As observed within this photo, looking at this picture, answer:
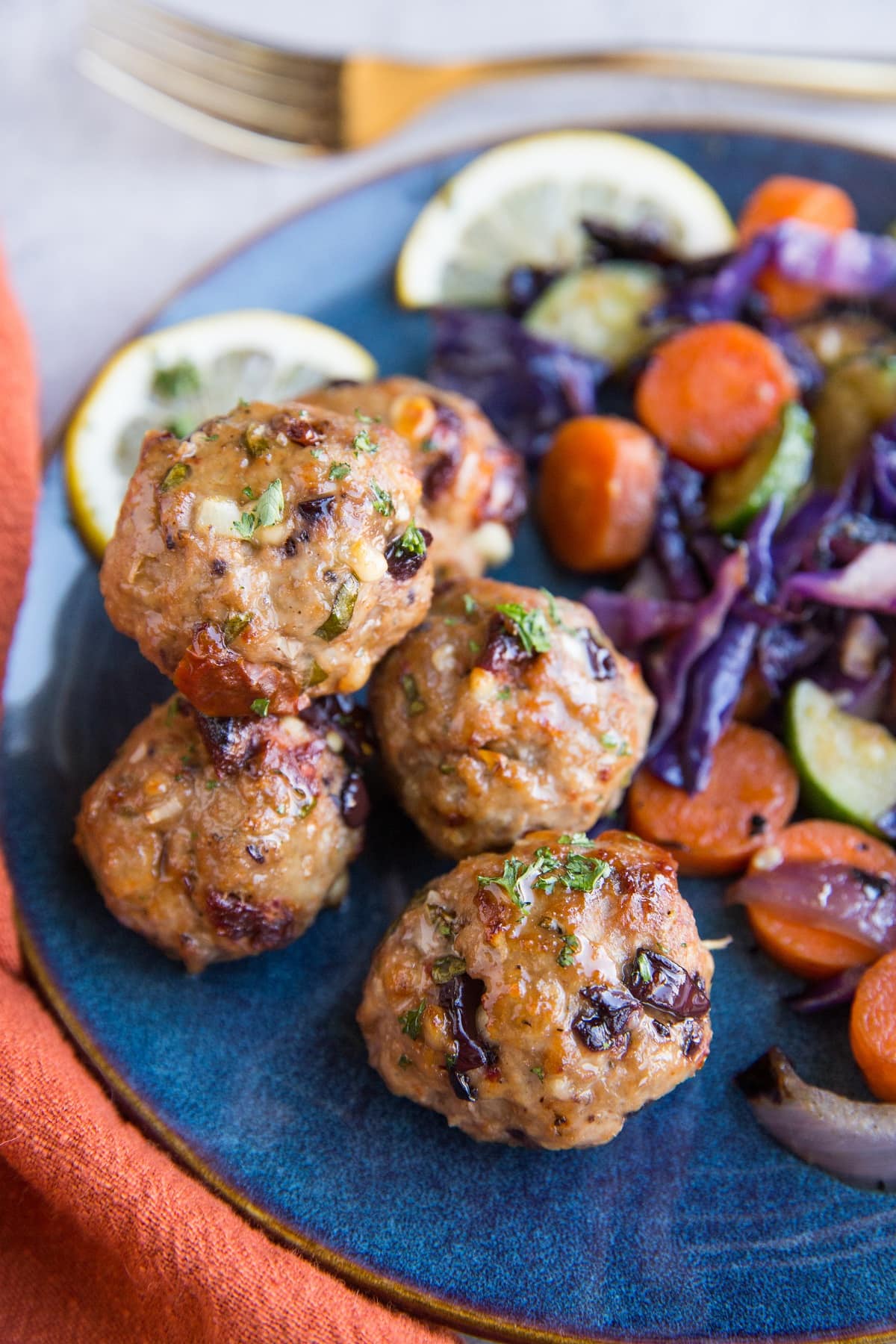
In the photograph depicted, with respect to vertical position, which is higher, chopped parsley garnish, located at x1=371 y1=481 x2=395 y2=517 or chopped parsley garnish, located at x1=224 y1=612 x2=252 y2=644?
chopped parsley garnish, located at x1=371 y1=481 x2=395 y2=517

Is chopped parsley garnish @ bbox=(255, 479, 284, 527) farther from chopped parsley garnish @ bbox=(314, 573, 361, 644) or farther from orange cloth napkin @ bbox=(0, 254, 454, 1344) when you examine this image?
orange cloth napkin @ bbox=(0, 254, 454, 1344)

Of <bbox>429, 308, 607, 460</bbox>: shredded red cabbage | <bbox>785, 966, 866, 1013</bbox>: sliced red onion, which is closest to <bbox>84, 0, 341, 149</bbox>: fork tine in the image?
<bbox>429, 308, 607, 460</bbox>: shredded red cabbage

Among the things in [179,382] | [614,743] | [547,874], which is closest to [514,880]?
[547,874]

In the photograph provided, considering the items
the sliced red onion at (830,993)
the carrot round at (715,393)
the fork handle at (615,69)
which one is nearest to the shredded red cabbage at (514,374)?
the carrot round at (715,393)

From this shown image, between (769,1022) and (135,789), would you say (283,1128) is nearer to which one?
(135,789)

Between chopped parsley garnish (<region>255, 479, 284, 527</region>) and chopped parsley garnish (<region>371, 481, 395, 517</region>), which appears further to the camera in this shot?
chopped parsley garnish (<region>371, 481, 395, 517</region>)

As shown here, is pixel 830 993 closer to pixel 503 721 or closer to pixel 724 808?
pixel 724 808
